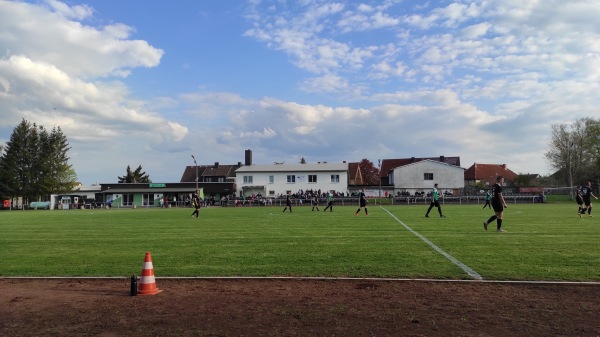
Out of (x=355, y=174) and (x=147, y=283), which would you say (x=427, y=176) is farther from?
(x=147, y=283)

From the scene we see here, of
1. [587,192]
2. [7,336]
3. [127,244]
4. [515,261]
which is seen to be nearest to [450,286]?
[515,261]

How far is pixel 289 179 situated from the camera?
7031cm

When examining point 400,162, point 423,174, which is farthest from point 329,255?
point 400,162

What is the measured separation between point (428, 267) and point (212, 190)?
69.7 meters

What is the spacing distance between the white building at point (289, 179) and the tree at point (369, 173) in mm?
27313

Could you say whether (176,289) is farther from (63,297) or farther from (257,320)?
(257,320)

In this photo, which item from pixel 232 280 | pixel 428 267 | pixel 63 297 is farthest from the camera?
pixel 428 267

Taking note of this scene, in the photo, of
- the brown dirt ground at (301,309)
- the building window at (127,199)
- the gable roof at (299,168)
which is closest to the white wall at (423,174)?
the gable roof at (299,168)

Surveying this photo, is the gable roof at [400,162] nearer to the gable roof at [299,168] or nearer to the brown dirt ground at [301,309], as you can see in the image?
the gable roof at [299,168]

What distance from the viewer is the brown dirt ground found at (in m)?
5.13

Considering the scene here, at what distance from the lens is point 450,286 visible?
712 cm

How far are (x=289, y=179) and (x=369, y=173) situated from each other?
110 ft

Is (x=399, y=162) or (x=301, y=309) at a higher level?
(x=399, y=162)

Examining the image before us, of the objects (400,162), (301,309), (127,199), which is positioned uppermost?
(400,162)
